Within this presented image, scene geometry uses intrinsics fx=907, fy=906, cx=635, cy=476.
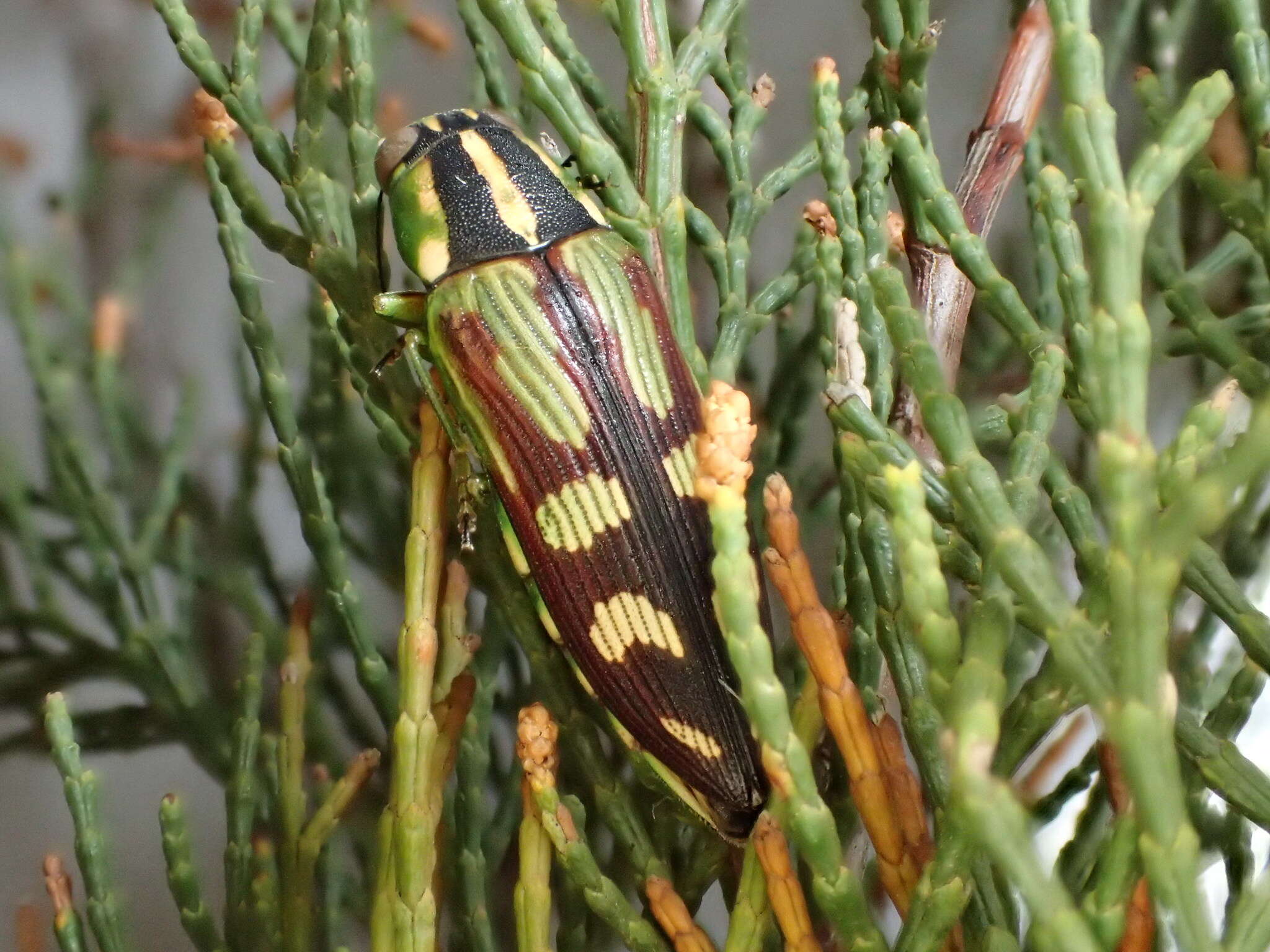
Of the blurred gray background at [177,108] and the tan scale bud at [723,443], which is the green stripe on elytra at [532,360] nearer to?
the tan scale bud at [723,443]

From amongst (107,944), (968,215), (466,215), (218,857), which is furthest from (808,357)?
(218,857)

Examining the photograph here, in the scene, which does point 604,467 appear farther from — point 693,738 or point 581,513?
point 693,738

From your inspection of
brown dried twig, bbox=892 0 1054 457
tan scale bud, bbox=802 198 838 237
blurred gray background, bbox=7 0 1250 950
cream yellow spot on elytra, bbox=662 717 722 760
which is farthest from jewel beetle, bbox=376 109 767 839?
blurred gray background, bbox=7 0 1250 950

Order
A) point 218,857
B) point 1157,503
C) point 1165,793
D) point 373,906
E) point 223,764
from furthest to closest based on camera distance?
point 218,857 → point 223,764 → point 373,906 → point 1157,503 → point 1165,793

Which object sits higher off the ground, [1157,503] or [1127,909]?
[1157,503]

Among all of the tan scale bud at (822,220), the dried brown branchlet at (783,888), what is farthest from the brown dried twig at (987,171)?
the dried brown branchlet at (783,888)

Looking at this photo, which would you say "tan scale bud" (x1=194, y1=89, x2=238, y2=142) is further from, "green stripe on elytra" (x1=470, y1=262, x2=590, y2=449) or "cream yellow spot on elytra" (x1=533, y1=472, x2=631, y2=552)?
"cream yellow spot on elytra" (x1=533, y1=472, x2=631, y2=552)

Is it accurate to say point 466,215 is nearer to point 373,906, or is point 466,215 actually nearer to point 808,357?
point 808,357
